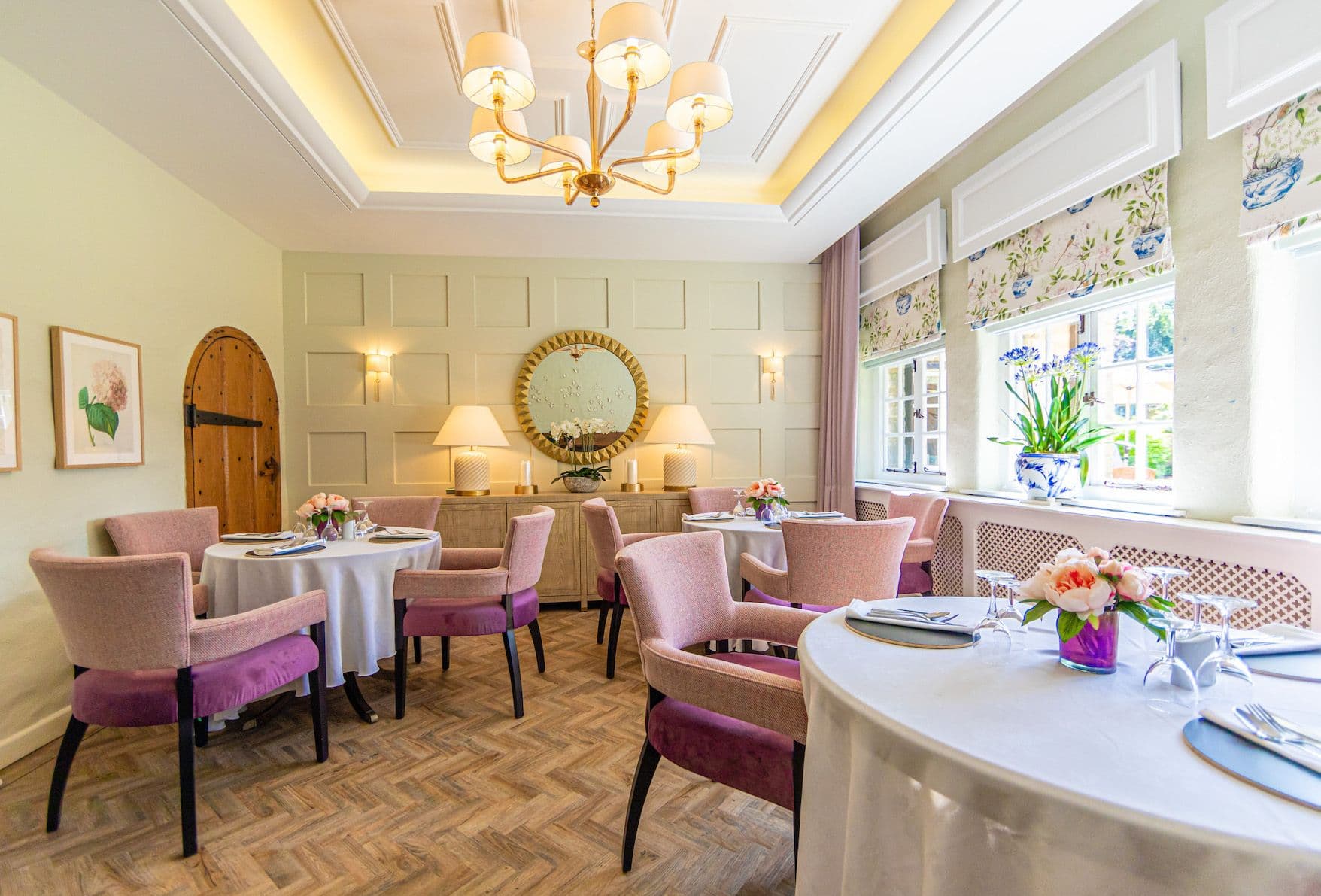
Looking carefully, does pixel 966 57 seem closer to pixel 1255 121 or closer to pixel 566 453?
pixel 1255 121

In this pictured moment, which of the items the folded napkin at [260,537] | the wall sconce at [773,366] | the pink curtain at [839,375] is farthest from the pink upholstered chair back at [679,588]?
the wall sconce at [773,366]

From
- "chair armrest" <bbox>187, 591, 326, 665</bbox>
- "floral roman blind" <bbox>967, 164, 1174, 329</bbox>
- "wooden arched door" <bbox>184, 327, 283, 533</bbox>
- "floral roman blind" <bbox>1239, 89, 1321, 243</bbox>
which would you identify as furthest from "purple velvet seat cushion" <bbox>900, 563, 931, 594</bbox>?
"wooden arched door" <bbox>184, 327, 283, 533</bbox>

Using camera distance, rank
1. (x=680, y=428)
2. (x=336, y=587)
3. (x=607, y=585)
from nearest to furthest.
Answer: (x=336, y=587)
(x=607, y=585)
(x=680, y=428)

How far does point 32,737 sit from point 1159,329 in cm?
520

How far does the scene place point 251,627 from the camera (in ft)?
6.62

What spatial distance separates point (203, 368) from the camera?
3.86 metres

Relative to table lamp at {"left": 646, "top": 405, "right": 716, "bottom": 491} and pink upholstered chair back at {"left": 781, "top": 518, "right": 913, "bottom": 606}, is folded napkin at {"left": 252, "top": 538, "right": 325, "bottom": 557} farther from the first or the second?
table lamp at {"left": 646, "top": 405, "right": 716, "bottom": 491}

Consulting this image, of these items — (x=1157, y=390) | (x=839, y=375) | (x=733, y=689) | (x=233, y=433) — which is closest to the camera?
(x=733, y=689)

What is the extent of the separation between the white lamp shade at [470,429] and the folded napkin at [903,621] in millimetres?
3582

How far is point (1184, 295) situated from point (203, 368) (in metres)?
5.15

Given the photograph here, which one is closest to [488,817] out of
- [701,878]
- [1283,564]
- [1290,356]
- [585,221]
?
[701,878]

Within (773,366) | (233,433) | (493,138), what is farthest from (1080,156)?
(233,433)

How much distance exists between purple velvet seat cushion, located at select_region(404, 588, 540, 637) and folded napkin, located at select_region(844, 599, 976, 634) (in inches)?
69.3

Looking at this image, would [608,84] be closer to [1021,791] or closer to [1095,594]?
[1095,594]
